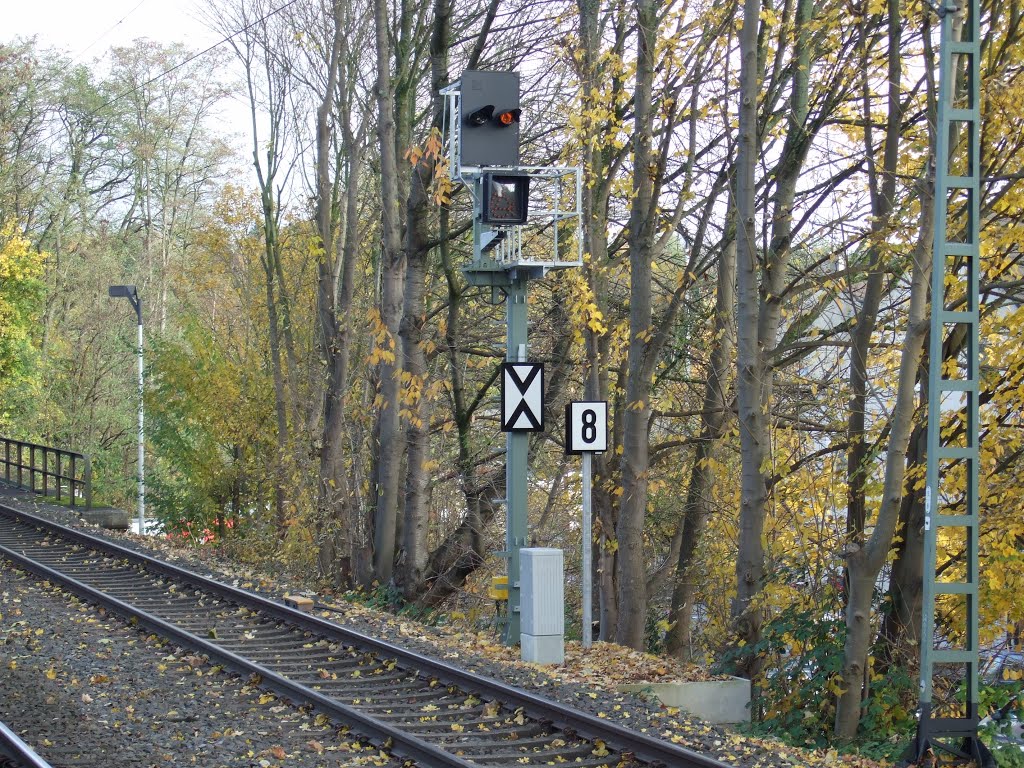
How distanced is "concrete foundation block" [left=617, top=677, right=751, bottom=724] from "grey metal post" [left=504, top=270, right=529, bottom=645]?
7.41ft

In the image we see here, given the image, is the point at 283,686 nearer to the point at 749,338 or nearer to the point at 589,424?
the point at 589,424

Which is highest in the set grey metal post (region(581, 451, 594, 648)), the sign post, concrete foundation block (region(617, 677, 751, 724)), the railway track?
the sign post

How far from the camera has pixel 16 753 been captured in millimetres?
7266

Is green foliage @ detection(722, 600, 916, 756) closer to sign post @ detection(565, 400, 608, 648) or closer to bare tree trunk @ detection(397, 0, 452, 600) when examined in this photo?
sign post @ detection(565, 400, 608, 648)

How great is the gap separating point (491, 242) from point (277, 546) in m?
16.1

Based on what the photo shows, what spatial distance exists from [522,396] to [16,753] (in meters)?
6.97

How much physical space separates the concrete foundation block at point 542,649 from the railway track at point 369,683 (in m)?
1.66

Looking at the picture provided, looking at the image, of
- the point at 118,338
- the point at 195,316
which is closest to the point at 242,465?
the point at 195,316

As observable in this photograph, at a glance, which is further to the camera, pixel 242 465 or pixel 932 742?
pixel 242 465

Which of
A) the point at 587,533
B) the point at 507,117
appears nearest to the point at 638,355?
the point at 587,533

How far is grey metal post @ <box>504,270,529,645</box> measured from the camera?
13.2 meters

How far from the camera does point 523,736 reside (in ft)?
28.1

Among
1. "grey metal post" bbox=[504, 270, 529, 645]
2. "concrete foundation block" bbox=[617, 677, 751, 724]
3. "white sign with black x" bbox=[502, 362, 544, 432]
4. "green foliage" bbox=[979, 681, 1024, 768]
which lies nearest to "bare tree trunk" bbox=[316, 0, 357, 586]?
Result: "grey metal post" bbox=[504, 270, 529, 645]

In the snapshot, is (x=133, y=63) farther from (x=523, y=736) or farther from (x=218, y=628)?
(x=523, y=736)
